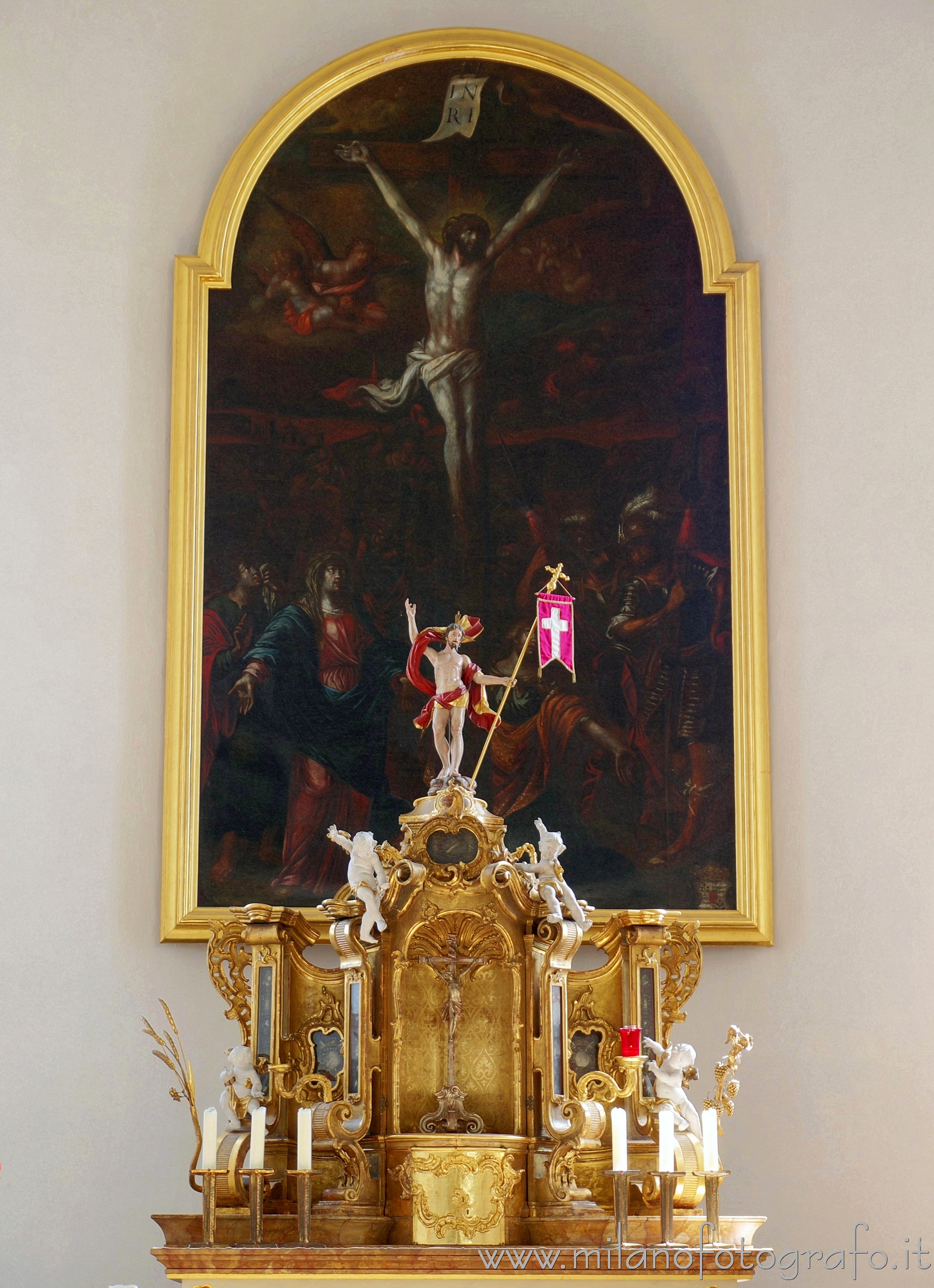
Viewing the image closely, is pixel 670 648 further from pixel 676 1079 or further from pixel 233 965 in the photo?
pixel 233 965

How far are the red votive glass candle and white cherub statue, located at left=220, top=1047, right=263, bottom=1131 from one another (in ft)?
5.32

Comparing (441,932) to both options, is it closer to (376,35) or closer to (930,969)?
(930,969)

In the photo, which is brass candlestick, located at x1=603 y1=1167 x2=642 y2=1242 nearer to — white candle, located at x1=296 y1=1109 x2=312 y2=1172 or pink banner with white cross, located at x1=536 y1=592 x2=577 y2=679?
white candle, located at x1=296 y1=1109 x2=312 y2=1172

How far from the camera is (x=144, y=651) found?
9.26 m

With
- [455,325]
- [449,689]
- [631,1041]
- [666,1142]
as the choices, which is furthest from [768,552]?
[666,1142]

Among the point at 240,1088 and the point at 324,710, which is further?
the point at 324,710

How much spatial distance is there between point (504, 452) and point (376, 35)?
2693 millimetres

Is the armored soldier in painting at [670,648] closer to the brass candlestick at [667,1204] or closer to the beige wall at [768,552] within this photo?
the beige wall at [768,552]

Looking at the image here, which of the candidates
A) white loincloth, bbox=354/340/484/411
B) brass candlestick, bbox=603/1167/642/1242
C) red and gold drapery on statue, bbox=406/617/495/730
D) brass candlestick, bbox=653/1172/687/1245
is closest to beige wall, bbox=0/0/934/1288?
white loincloth, bbox=354/340/484/411

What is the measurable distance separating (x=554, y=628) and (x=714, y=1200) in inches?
110

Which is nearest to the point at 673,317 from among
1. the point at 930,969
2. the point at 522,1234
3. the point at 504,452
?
the point at 504,452

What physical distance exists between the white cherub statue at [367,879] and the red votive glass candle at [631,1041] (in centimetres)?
117

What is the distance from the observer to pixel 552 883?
7.70 metres

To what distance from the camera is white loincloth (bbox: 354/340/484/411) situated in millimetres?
9750
